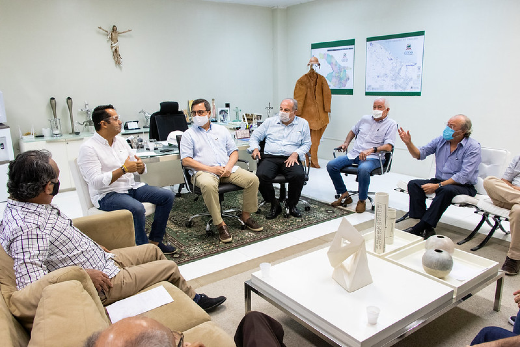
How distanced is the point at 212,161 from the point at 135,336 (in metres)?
2.93

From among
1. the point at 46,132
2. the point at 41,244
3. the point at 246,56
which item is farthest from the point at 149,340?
the point at 246,56

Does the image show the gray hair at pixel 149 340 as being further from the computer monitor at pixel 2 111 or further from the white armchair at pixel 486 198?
the computer monitor at pixel 2 111

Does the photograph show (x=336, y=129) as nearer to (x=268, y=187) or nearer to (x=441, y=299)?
(x=268, y=187)

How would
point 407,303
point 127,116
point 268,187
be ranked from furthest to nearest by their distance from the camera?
point 127,116 < point 268,187 < point 407,303

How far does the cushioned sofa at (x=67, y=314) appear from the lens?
113 centimetres

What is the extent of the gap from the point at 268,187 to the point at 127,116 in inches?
121

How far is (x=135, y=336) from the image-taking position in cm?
89

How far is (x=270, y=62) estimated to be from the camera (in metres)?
7.36

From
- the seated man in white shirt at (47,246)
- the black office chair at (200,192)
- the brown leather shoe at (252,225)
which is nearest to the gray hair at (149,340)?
the seated man in white shirt at (47,246)

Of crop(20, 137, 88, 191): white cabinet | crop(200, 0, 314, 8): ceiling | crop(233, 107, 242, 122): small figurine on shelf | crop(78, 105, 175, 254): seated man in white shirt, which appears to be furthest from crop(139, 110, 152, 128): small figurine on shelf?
crop(78, 105, 175, 254): seated man in white shirt

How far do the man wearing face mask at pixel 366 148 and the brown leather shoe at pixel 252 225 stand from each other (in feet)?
3.47

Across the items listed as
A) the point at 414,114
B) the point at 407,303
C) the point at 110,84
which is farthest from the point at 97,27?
the point at 407,303

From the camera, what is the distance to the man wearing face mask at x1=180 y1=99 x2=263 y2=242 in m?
3.62

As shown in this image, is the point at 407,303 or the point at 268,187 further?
the point at 268,187
